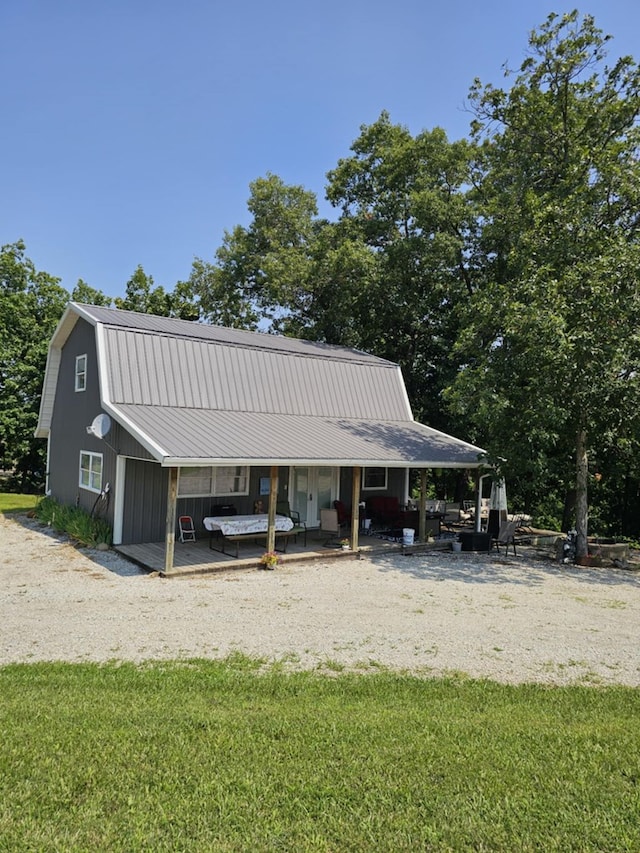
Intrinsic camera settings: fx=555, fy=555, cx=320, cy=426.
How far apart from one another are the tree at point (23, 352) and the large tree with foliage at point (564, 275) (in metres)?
21.9

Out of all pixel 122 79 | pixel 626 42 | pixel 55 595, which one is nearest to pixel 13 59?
pixel 122 79

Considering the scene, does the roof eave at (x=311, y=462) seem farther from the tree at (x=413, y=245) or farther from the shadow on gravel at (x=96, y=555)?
the tree at (x=413, y=245)

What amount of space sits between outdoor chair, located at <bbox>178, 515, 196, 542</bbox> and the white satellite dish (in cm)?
279

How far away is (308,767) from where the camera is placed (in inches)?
151

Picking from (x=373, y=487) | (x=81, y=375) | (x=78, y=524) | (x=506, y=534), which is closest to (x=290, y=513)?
(x=373, y=487)

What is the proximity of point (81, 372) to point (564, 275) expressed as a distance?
13.3m

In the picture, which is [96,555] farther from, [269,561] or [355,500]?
[355,500]

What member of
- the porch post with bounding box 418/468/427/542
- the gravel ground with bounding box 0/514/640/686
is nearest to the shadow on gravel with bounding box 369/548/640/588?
the gravel ground with bounding box 0/514/640/686

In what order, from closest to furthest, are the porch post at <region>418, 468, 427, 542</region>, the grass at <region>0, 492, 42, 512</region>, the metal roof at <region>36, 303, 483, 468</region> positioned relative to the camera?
the metal roof at <region>36, 303, 483, 468</region> < the porch post at <region>418, 468, 427, 542</region> < the grass at <region>0, 492, 42, 512</region>

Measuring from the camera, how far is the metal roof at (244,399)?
40.3 feet

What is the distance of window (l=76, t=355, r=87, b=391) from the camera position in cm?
1577

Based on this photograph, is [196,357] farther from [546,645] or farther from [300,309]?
[300,309]

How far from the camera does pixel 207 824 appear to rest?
3189 millimetres

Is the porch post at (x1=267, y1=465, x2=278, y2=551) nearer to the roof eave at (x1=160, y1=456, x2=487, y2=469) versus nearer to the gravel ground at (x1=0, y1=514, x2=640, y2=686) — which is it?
the roof eave at (x1=160, y1=456, x2=487, y2=469)
